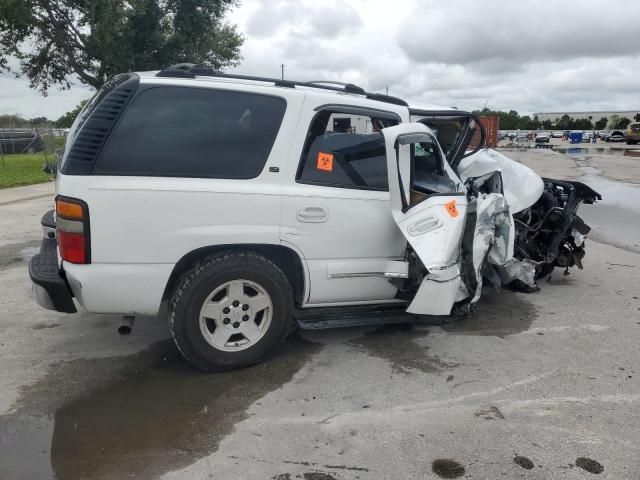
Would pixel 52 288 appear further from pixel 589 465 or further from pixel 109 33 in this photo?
pixel 109 33

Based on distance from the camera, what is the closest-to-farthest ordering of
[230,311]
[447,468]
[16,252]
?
[447,468], [230,311], [16,252]

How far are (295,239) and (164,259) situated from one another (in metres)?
0.90

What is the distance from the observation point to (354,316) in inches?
164

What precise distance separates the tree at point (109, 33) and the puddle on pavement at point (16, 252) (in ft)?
37.1

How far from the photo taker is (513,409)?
3.38 m

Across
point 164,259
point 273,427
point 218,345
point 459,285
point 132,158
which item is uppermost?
point 132,158

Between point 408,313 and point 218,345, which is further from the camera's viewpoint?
point 408,313

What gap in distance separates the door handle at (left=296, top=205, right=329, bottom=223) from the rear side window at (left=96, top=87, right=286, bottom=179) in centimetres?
41

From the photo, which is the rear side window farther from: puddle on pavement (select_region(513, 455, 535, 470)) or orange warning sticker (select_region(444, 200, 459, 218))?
puddle on pavement (select_region(513, 455, 535, 470))

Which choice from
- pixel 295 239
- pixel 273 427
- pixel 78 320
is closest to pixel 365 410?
pixel 273 427

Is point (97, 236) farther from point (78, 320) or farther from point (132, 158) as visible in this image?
point (78, 320)

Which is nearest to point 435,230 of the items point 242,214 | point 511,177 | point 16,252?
point 242,214

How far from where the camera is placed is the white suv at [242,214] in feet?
11.0

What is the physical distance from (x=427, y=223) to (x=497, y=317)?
1.63m
